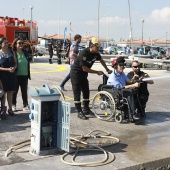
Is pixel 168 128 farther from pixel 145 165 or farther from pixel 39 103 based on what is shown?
pixel 39 103

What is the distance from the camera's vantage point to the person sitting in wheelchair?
7.19 meters

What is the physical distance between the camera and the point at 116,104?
290 inches

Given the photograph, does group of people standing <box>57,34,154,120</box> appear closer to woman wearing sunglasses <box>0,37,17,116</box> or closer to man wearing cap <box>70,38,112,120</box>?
man wearing cap <box>70,38,112,120</box>

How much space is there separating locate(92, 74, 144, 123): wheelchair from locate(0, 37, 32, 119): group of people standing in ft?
5.80

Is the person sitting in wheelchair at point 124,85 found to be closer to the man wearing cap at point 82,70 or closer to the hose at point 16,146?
the man wearing cap at point 82,70

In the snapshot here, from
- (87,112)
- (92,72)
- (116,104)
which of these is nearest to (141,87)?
(116,104)

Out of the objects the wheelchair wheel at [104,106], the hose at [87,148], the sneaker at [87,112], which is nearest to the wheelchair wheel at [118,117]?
Result: the wheelchair wheel at [104,106]

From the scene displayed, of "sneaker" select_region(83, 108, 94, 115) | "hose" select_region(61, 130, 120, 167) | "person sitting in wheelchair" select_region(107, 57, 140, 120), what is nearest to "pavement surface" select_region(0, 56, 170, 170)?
"hose" select_region(61, 130, 120, 167)

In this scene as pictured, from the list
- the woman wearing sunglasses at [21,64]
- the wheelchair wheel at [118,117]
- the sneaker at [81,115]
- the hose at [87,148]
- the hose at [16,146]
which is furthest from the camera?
the woman wearing sunglasses at [21,64]

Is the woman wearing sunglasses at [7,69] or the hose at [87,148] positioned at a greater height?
the woman wearing sunglasses at [7,69]

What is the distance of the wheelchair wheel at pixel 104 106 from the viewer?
7.29 m

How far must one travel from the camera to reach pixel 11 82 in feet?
24.4

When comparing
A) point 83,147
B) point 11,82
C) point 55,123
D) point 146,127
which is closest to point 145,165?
point 83,147

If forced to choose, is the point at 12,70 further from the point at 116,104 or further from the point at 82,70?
the point at 116,104
